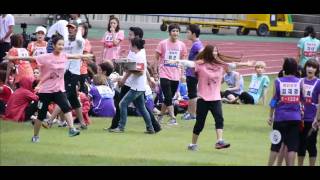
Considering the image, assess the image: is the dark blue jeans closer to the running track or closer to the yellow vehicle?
the running track

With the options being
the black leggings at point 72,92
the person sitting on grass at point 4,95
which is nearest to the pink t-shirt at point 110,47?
the person sitting on grass at point 4,95

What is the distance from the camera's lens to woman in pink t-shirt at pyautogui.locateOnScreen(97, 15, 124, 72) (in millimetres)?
20922

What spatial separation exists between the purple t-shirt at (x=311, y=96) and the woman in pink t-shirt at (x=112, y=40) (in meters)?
7.96

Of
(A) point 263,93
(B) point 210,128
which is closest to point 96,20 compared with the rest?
(A) point 263,93

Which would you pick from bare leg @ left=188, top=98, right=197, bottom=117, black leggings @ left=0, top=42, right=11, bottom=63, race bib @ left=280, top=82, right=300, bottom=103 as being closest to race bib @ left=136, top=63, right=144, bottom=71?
bare leg @ left=188, top=98, right=197, bottom=117

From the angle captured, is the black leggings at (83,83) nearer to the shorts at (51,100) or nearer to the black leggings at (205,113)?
the shorts at (51,100)

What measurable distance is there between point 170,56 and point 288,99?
5.57m

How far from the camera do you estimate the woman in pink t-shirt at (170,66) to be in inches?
714

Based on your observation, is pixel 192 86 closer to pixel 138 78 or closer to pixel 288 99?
pixel 138 78

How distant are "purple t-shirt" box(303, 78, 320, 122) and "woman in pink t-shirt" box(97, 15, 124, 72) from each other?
26.1 ft

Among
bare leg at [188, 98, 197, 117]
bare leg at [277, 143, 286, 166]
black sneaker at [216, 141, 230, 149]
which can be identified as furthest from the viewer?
bare leg at [188, 98, 197, 117]

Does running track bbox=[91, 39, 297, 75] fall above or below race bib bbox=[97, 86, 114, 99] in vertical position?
below

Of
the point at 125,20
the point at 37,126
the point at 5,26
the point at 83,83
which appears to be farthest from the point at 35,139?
the point at 125,20
